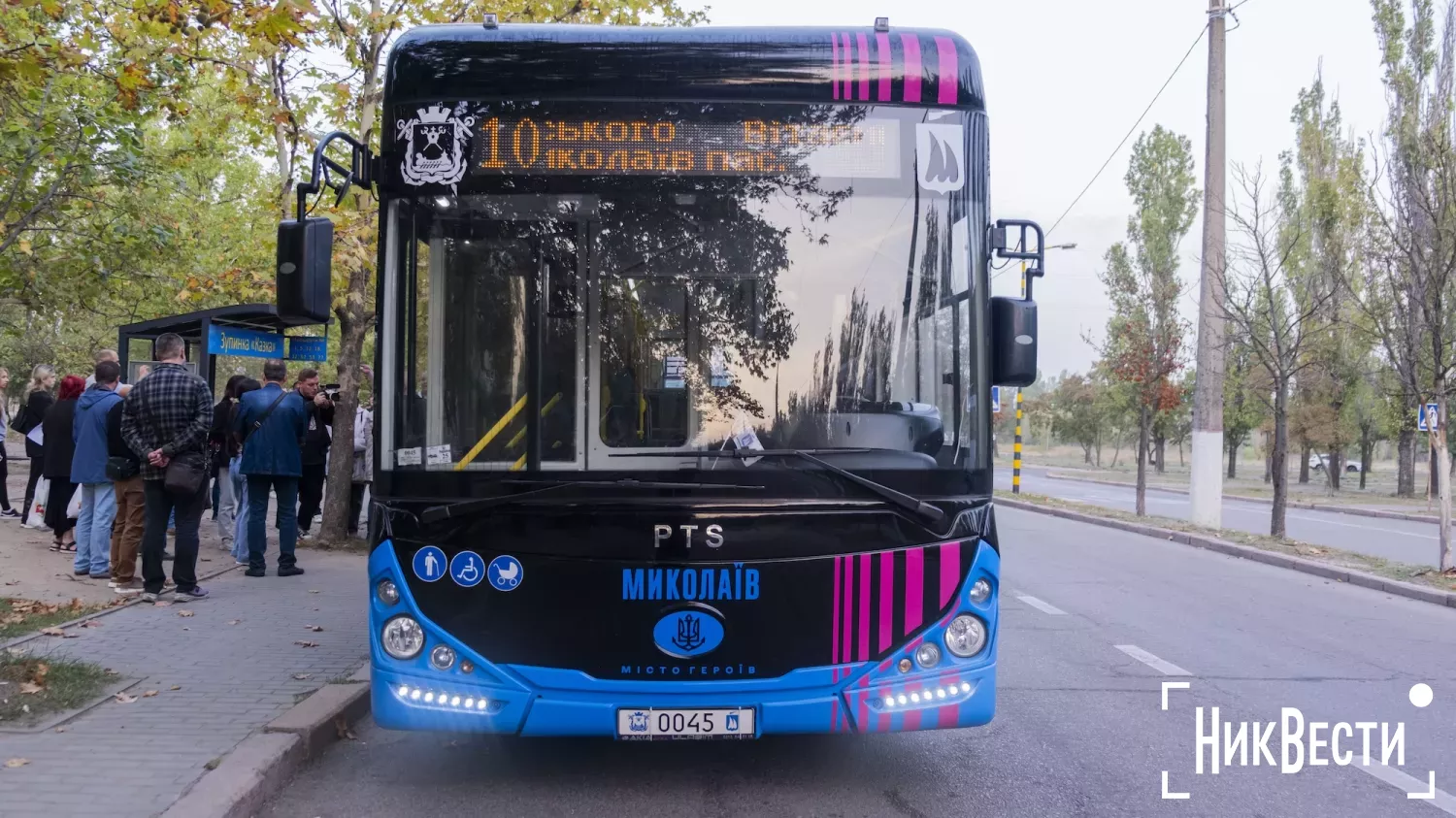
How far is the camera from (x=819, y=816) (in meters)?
4.41

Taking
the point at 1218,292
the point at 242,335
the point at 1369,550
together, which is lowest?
the point at 1369,550

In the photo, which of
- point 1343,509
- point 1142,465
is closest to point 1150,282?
point 1142,465

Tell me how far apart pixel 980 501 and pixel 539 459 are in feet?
6.01

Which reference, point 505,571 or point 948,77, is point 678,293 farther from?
point 948,77

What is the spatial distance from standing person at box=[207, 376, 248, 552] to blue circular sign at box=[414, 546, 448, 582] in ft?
20.1

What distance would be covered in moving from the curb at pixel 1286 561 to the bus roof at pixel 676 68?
31.7 feet

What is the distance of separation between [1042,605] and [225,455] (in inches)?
329

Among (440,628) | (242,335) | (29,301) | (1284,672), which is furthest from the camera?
(29,301)

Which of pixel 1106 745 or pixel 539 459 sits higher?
pixel 539 459

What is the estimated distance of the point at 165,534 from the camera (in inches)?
316

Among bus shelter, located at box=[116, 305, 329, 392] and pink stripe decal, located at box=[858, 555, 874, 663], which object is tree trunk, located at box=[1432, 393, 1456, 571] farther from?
bus shelter, located at box=[116, 305, 329, 392]

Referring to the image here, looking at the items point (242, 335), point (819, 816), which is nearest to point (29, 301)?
point (242, 335)

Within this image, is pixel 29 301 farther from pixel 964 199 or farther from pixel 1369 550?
pixel 1369 550

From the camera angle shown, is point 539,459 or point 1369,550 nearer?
point 539,459
